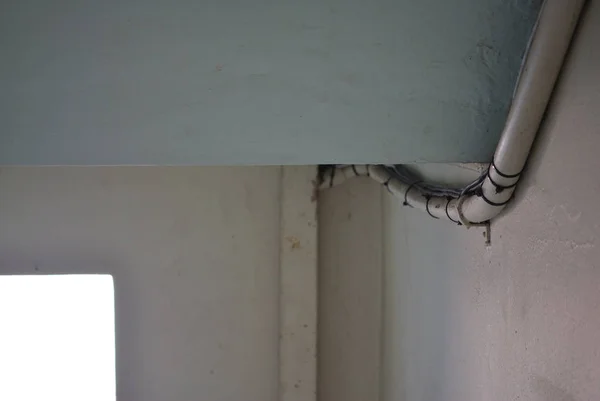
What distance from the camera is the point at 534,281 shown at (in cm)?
88

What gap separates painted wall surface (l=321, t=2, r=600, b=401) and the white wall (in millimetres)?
495

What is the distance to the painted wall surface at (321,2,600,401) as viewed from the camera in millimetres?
741

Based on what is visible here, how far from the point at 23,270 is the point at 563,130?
1510mm

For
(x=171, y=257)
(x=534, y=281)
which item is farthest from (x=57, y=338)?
(x=534, y=281)

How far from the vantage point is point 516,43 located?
86 centimetres

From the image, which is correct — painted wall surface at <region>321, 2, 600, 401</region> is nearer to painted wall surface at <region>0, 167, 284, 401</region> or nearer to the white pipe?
the white pipe

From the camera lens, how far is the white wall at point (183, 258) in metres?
1.69

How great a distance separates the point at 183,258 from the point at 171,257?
0.12 ft

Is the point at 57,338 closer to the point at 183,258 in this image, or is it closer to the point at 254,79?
the point at 183,258

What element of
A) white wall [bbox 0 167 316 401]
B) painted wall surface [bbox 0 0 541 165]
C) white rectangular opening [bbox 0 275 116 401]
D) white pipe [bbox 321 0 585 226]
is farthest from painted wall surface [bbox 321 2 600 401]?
white rectangular opening [bbox 0 275 116 401]

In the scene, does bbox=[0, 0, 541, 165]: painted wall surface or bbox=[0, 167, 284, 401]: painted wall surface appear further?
bbox=[0, 167, 284, 401]: painted wall surface

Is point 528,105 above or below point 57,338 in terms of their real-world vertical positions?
above

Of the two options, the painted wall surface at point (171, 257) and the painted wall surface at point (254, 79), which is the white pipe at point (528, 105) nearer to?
the painted wall surface at point (254, 79)

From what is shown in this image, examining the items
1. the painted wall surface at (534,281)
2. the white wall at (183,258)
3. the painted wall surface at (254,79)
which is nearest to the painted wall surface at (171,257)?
the white wall at (183,258)
